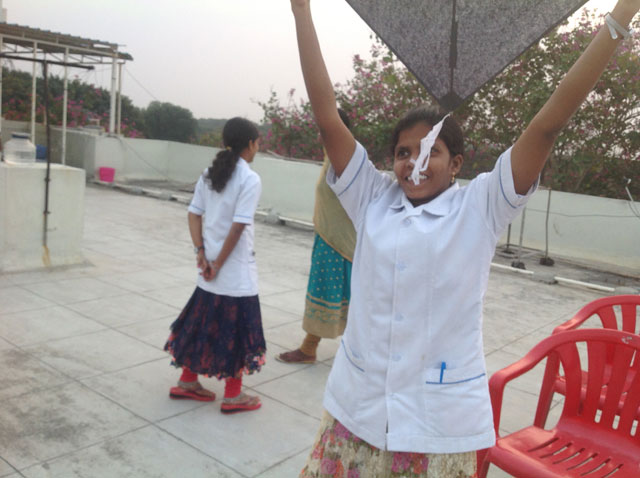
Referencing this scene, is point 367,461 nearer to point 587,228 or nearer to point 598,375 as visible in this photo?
point 598,375

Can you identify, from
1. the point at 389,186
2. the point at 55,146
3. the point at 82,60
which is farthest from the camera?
the point at 55,146

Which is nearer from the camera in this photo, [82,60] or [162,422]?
[162,422]

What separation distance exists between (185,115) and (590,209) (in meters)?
16.3

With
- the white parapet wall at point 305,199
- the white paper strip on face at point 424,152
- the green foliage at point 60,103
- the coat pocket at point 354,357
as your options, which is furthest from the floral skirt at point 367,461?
the green foliage at point 60,103

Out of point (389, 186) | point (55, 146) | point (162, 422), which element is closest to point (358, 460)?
point (389, 186)

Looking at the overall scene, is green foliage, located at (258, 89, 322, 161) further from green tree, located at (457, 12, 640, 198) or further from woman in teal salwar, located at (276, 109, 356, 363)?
woman in teal salwar, located at (276, 109, 356, 363)

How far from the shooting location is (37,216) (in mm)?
5871

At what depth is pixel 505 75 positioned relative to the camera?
9.87 metres

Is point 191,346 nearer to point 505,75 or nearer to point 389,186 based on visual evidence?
point 389,186

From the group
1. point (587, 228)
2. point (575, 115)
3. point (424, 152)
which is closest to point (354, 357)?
point (424, 152)

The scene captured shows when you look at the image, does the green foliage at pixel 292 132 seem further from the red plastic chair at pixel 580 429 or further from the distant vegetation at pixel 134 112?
the red plastic chair at pixel 580 429

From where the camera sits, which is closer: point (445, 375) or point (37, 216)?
point (445, 375)

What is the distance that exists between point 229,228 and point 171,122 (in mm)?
20091

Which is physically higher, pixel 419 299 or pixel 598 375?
pixel 419 299
